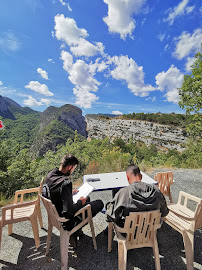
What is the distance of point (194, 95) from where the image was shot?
916 cm

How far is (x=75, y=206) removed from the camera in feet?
6.06

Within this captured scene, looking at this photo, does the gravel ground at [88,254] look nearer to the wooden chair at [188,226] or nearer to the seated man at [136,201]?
the wooden chair at [188,226]

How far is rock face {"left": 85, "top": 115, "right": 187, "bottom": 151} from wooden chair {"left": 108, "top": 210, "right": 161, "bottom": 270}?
132ft

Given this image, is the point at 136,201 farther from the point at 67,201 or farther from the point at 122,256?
the point at 67,201

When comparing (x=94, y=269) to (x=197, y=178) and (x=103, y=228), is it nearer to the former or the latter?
(x=103, y=228)

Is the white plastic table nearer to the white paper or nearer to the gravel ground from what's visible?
the white paper

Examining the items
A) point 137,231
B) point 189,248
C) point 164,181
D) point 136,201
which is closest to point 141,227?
point 137,231

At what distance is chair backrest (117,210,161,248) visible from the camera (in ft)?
4.84

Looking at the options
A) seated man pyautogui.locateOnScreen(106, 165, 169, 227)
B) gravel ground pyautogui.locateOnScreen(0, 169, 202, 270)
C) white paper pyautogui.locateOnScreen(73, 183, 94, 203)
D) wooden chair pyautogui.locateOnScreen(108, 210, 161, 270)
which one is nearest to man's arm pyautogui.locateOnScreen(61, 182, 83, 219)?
white paper pyautogui.locateOnScreen(73, 183, 94, 203)

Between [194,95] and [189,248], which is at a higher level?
[194,95]

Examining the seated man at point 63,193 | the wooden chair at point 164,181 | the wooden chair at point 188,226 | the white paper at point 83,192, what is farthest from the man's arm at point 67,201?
the wooden chair at point 164,181

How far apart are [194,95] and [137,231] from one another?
34.7ft

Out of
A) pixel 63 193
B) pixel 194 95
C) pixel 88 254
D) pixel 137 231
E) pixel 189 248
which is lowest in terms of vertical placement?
pixel 88 254

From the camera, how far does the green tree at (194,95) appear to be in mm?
8683
